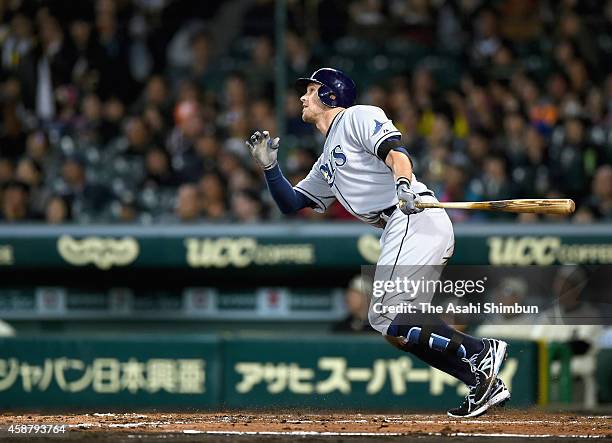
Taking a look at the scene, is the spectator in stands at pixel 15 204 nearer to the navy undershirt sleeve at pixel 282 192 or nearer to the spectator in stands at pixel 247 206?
the spectator in stands at pixel 247 206

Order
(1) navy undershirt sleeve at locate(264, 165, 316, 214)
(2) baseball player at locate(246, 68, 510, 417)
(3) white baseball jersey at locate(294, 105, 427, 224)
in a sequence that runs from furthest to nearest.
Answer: (1) navy undershirt sleeve at locate(264, 165, 316, 214) < (3) white baseball jersey at locate(294, 105, 427, 224) < (2) baseball player at locate(246, 68, 510, 417)

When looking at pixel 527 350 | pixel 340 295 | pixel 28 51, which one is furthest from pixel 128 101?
Answer: pixel 527 350

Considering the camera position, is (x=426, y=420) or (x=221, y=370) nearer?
(x=426, y=420)

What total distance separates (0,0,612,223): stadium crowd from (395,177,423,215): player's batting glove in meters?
4.25

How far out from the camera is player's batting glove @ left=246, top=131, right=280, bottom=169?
734 cm

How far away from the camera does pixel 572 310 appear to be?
1030 centimetres

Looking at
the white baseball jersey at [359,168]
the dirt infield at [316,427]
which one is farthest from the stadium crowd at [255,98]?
the white baseball jersey at [359,168]

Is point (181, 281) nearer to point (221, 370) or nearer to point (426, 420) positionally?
point (221, 370)

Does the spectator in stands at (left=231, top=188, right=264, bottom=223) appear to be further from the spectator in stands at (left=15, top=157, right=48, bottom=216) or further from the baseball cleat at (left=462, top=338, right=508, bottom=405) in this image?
the baseball cleat at (left=462, top=338, right=508, bottom=405)

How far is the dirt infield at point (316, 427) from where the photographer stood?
677cm

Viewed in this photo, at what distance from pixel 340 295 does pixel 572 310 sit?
6.95ft

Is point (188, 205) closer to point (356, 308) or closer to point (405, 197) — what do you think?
point (356, 308)

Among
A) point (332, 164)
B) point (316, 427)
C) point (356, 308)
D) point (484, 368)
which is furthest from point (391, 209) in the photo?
point (356, 308)

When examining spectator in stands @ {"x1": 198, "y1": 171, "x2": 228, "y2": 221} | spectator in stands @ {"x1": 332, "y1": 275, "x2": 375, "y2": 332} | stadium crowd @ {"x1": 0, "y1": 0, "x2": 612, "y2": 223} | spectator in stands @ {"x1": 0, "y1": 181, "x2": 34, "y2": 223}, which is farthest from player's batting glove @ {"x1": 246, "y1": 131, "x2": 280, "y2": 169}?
spectator in stands @ {"x1": 0, "y1": 181, "x2": 34, "y2": 223}
